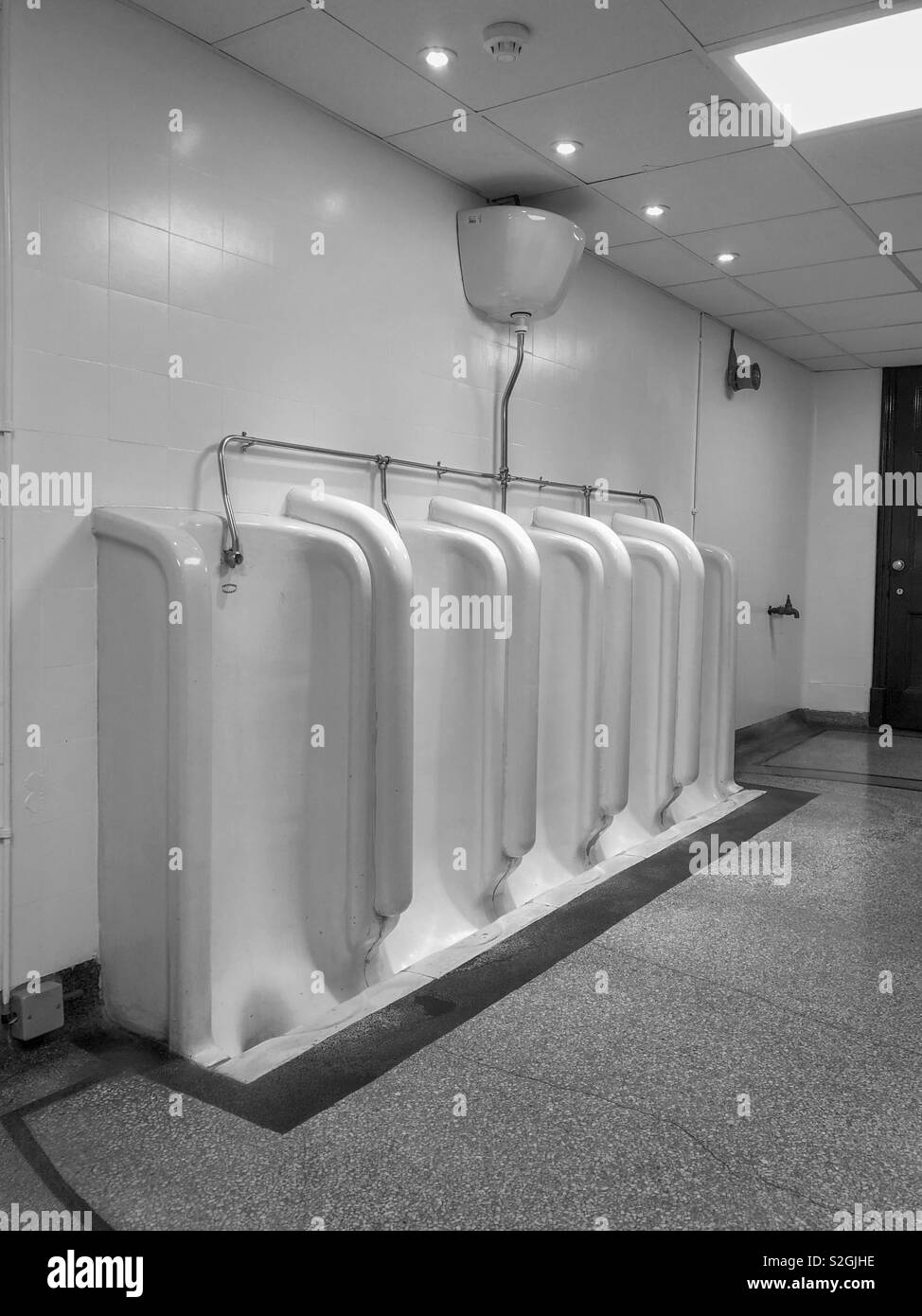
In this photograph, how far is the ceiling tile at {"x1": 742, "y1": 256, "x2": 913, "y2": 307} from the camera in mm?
4328

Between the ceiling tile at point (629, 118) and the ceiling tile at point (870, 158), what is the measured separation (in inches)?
10.1

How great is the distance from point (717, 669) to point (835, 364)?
2.85 meters

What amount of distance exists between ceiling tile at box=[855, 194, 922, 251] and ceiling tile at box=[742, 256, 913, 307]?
8.9 inches

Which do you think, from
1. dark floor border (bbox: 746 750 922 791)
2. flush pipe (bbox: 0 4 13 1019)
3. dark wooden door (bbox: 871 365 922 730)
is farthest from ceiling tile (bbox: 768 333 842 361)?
flush pipe (bbox: 0 4 13 1019)

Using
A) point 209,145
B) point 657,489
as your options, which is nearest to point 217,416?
point 209,145

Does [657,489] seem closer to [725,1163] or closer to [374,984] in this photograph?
[374,984]

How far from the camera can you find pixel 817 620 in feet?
22.0

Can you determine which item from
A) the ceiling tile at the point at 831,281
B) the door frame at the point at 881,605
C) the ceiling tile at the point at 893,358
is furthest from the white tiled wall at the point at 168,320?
the door frame at the point at 881,605

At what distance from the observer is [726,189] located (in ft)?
11.4

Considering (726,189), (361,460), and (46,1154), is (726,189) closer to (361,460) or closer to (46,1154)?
(361,460)

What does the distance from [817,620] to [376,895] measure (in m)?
4.97

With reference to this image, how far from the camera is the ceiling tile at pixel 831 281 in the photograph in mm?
4328

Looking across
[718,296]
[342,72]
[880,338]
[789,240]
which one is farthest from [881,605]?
[342,72]

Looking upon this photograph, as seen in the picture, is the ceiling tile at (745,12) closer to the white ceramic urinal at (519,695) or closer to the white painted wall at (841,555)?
the white ceramic urinal at (519,695)
